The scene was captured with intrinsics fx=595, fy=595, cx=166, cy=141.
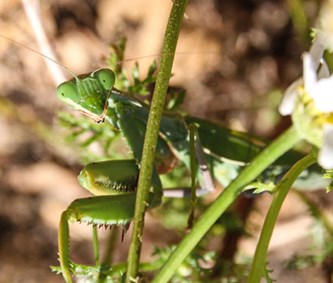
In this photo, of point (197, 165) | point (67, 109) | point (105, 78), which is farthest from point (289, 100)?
point (67, 109)

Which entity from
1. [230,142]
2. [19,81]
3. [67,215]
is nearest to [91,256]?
[19,81]

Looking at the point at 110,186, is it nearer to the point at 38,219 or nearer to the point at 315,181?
the point at 315,181

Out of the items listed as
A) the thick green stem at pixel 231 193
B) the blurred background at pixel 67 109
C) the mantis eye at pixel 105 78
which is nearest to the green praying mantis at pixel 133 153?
the mantis eye at pixel 105 78

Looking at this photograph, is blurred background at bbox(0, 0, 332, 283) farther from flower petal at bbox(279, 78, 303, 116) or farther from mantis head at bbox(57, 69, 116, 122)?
flower petal at bbox(279, 78, 303, 116)

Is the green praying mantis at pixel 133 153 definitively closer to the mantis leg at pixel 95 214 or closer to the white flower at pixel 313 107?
the mantis leg at pixel 95 214

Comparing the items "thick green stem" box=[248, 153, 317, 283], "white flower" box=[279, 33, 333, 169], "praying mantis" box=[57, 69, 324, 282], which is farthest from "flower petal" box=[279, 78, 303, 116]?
"praying mantis" box=[57, 69, 324, 282]

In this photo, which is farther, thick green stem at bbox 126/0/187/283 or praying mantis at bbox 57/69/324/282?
praying mantis at bbox 57/69/324/282
